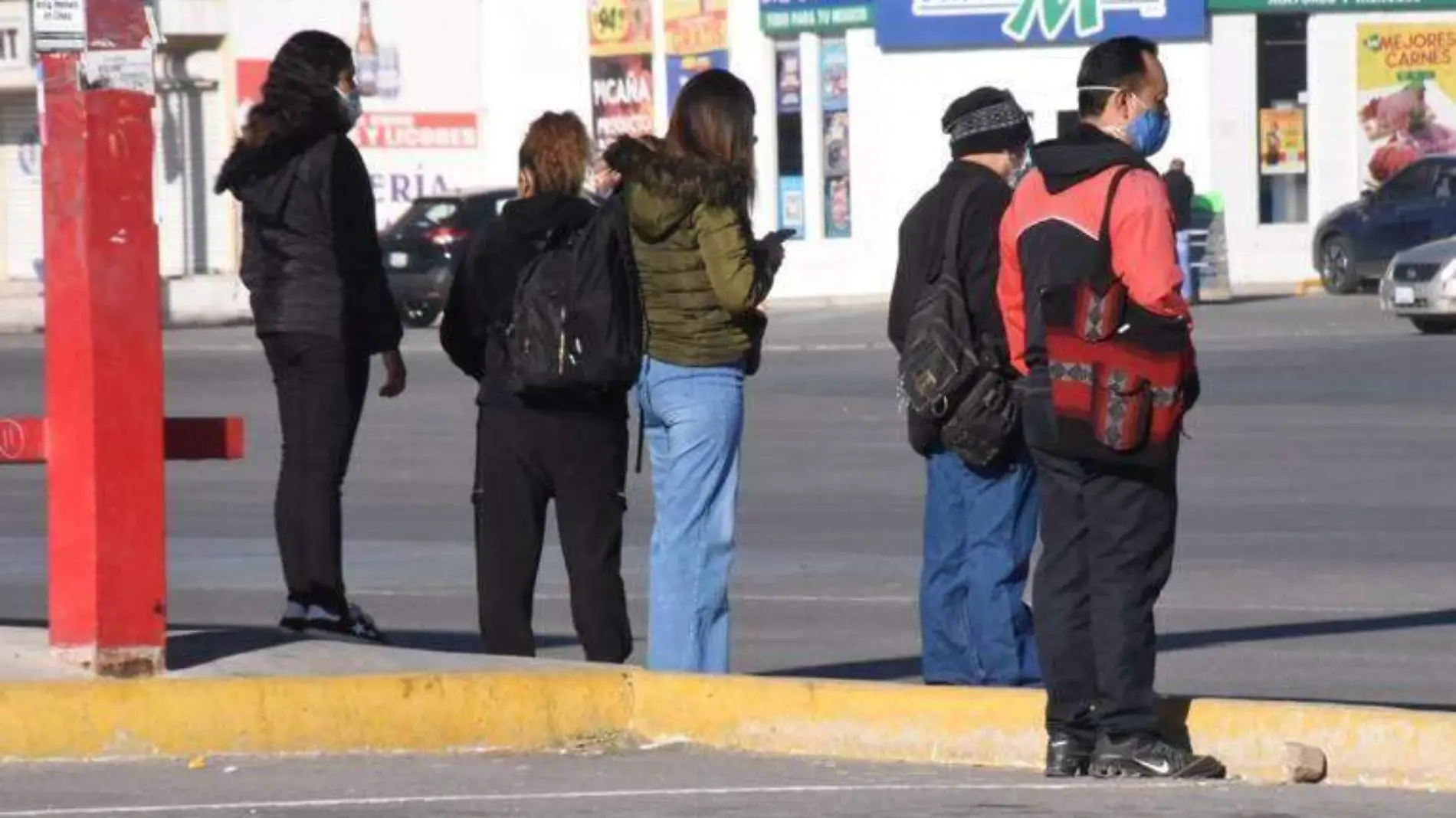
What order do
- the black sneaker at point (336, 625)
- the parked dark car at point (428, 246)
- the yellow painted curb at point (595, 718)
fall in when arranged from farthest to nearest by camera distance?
the parked dark car at point (428, 246) < the black sneaker at point (336, 625) < the yellow painted curb at point (595, 718)

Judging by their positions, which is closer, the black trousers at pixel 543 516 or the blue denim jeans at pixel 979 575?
the blue denim jeans at pixel 979 575

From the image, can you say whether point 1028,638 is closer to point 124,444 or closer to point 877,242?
point 124,444

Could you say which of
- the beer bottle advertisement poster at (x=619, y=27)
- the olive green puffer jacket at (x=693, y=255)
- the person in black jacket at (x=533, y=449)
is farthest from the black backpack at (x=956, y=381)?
the beer bottle advertisement poster at (x=619, y=27)

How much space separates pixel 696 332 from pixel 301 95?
180 centimetres

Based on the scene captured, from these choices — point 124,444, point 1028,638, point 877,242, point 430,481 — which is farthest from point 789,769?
point 877,242

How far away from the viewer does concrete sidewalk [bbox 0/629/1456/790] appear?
779cm

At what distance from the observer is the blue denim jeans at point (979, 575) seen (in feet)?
29.0

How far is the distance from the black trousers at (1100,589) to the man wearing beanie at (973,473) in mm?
1171

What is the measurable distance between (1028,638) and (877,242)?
3373 cm

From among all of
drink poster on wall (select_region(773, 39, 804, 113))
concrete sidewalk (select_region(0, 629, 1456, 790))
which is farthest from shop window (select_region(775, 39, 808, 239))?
concrete sidewalk (select_region(0, 629, 1456, 790))

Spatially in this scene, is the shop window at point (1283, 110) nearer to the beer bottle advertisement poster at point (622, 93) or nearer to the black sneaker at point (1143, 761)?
the beer bottle advertisement poster at point (622, 93)

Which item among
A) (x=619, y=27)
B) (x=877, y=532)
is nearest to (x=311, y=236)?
(x=877, y=532)

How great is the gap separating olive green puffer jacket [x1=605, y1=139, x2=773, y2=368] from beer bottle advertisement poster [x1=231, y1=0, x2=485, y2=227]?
36484 mm

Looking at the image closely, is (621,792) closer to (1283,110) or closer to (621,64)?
(1283,110)
